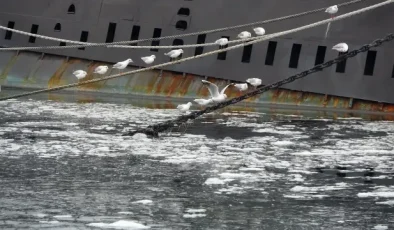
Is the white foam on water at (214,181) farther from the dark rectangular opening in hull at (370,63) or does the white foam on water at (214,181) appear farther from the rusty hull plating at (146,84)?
the dark rectangular opening in hull at (370,63)

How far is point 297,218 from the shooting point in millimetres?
10812

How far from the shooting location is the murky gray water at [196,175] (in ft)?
35.3

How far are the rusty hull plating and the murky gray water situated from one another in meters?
4.47

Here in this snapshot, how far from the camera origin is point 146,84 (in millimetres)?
31859

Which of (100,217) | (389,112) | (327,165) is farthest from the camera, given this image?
(389,112)

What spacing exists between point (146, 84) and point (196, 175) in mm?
18169

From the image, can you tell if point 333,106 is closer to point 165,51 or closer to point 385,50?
point 385,50

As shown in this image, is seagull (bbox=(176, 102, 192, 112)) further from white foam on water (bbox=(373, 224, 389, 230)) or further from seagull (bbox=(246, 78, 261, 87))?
white foam on water (bbox=(373, 224, 389, 230))

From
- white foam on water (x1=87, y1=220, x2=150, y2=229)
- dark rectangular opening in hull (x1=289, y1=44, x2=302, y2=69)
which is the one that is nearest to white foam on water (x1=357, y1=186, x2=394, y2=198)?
white foam on water (x1=87, y1=220, x2=150, y2=229)

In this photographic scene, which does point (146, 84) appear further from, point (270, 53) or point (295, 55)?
point (295, 55)

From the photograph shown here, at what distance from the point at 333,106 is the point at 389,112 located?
69.3 inches

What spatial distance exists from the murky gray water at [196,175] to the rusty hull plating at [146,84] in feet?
14.7

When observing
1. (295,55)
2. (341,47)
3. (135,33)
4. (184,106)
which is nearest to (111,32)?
(135,33)

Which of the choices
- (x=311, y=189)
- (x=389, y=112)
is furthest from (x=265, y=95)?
(x=311, y=189)
